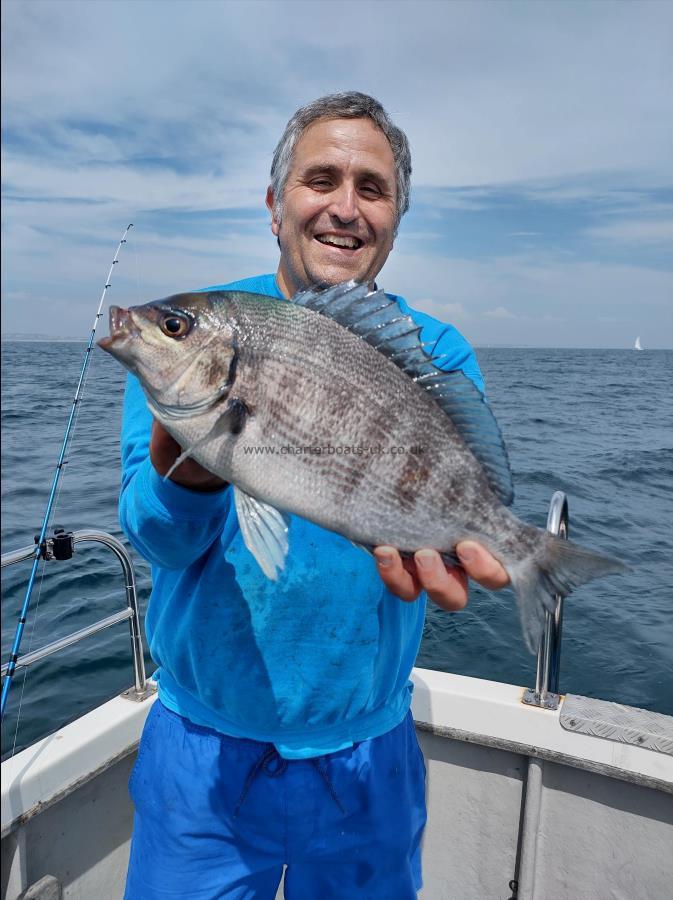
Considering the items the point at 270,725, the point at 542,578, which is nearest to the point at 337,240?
the point at 542,578

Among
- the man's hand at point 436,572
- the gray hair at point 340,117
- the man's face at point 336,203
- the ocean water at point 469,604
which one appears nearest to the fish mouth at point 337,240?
the man's face at point 336,203

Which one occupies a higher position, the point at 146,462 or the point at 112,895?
the point at 146,462

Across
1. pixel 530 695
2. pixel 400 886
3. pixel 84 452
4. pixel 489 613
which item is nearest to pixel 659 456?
pixel 489 613

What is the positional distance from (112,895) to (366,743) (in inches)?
70.2

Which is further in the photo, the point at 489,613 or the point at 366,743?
the point at 489,613

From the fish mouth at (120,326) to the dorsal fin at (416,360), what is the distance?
47 centimetres

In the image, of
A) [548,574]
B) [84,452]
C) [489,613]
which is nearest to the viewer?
[548,574]

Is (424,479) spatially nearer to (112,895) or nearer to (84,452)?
(112,895)

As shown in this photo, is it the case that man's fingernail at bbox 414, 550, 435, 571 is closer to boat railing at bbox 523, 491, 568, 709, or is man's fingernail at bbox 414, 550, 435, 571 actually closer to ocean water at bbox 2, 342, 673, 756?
ocean water at bbox 2, 342, 673, 756

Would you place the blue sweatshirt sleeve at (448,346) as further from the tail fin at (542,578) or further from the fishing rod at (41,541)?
the fishing rod at (41,541)

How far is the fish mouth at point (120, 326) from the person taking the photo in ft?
5.84

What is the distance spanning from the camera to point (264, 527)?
1.85 m

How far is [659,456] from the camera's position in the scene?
1659cm

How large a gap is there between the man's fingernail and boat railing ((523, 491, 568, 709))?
138 centimetres
